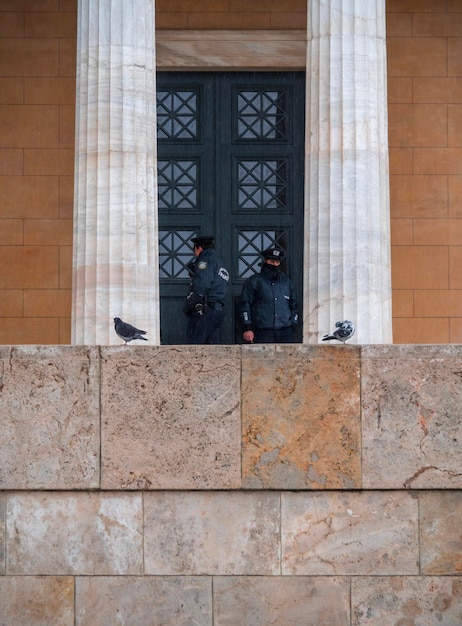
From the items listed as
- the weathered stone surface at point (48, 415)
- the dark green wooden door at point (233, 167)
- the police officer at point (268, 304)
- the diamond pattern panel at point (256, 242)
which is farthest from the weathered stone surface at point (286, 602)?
the diamond pattern panel at point (256, 242)

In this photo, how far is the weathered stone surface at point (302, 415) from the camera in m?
11.3

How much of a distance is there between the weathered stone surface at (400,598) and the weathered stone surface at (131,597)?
115 cm

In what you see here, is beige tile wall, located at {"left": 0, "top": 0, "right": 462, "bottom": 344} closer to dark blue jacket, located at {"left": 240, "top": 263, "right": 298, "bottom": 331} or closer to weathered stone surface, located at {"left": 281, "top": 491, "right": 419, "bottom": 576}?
dark blue jacket, located at {"left": 240, "top": 263, "right": 298, "bottom": 331}

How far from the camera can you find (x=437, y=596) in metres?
11.2

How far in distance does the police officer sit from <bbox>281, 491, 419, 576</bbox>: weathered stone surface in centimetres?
776

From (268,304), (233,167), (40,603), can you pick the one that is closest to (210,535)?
(40,603)

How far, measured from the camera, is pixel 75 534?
11281mm

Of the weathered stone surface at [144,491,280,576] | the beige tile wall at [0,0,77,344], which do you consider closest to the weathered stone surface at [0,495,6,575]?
the weathered stone surface at [144,491,280,576]

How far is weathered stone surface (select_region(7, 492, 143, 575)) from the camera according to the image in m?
11.2

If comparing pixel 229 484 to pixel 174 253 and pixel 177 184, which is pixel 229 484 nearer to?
pixel 174 253

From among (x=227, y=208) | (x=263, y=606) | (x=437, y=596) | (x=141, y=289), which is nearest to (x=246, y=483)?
(x=263, y=606)

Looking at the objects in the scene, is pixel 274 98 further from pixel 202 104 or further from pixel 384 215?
pixel 384 215

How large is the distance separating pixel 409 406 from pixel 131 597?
2.56 metres

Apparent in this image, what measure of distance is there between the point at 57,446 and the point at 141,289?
7.23 meters
